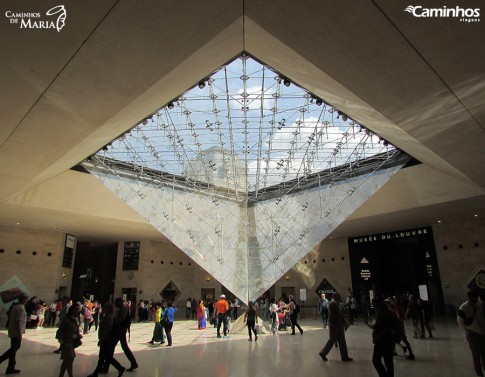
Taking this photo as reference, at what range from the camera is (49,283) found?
18422 mm

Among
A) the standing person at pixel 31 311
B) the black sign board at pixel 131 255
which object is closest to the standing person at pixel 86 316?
the standing person at pixel 31 311

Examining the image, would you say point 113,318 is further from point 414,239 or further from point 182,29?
point 414,239

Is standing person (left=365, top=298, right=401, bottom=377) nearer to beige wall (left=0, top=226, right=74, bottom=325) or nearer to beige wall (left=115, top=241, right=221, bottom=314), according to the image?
beige wall (left=0, top=226, right=74, bottom=325)

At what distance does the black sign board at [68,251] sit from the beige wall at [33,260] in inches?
15.4

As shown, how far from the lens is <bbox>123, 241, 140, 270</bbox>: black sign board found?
22281mm

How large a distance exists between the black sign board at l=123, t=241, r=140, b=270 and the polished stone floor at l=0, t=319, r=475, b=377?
1289 cm

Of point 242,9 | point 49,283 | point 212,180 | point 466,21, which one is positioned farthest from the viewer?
point 49,283

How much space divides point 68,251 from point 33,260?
2194 millimetres

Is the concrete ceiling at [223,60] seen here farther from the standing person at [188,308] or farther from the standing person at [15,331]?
the standing person at [188,308]

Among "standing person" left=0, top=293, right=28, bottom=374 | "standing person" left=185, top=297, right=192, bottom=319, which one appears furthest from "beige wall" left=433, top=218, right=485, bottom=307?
"standing person" left=0, top=293, right=28, bottom=374

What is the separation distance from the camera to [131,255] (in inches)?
886

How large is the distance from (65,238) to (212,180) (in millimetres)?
9530

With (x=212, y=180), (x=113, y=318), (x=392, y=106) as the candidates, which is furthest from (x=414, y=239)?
(x=113, y=318)

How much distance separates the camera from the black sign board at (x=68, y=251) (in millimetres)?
19719
